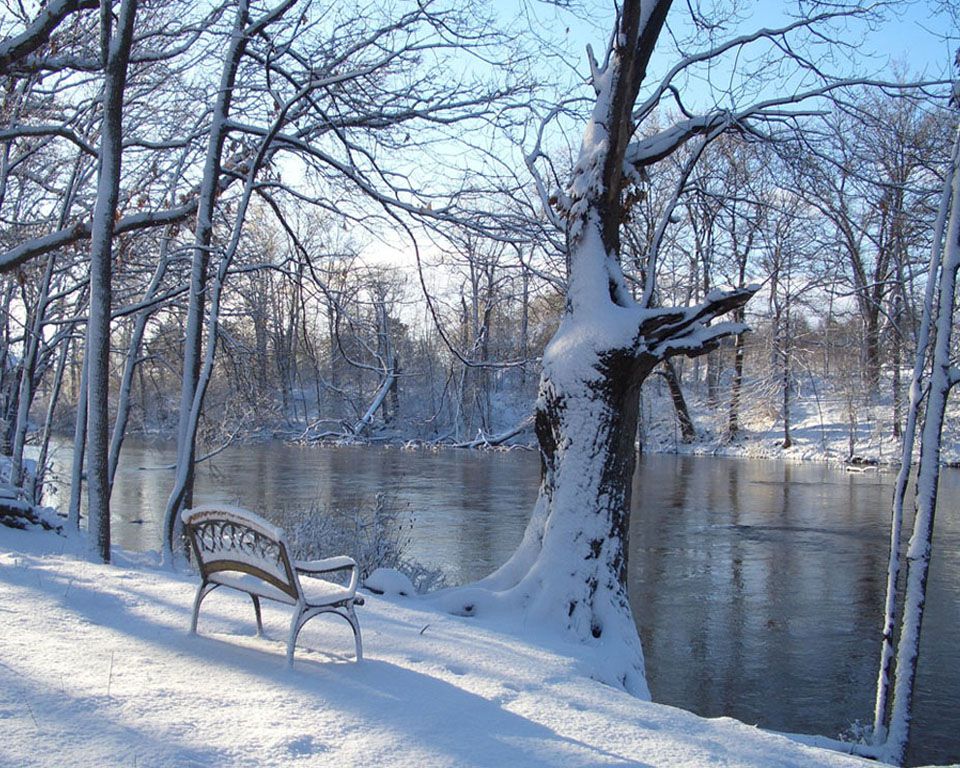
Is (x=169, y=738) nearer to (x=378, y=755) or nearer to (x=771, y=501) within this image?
(x=378, y=755)

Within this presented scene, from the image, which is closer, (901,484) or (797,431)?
(901,484)

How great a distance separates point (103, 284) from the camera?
848 centimetres

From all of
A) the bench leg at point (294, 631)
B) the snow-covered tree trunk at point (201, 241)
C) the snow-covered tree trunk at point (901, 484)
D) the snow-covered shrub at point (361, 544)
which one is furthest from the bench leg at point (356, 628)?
the snow-covered shrub at point (361, 544)

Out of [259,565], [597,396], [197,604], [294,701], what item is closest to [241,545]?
[259,565]

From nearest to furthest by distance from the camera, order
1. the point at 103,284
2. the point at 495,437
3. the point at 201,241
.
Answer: the point at 103,284 < the point at 495,437 < the point at 201,241

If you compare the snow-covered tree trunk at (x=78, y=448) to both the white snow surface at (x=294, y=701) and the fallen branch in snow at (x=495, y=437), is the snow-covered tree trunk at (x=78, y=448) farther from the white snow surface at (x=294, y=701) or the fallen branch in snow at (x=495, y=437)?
the white snow surface at (x=294, y=701)

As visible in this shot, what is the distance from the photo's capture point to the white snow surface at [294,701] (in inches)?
134

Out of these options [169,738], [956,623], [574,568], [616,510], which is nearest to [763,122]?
[616,510]

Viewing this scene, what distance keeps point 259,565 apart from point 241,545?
215mm

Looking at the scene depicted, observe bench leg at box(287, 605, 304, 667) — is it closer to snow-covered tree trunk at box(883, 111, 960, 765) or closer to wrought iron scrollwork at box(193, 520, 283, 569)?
wrought iron scrollwork at box(193, 520, 283, 569)

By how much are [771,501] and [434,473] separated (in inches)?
409

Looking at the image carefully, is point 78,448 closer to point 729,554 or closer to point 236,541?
point 236,541

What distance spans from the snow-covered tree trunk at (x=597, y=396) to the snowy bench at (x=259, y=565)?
108 inches

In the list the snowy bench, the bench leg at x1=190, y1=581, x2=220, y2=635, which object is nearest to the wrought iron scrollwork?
the snowy bench
